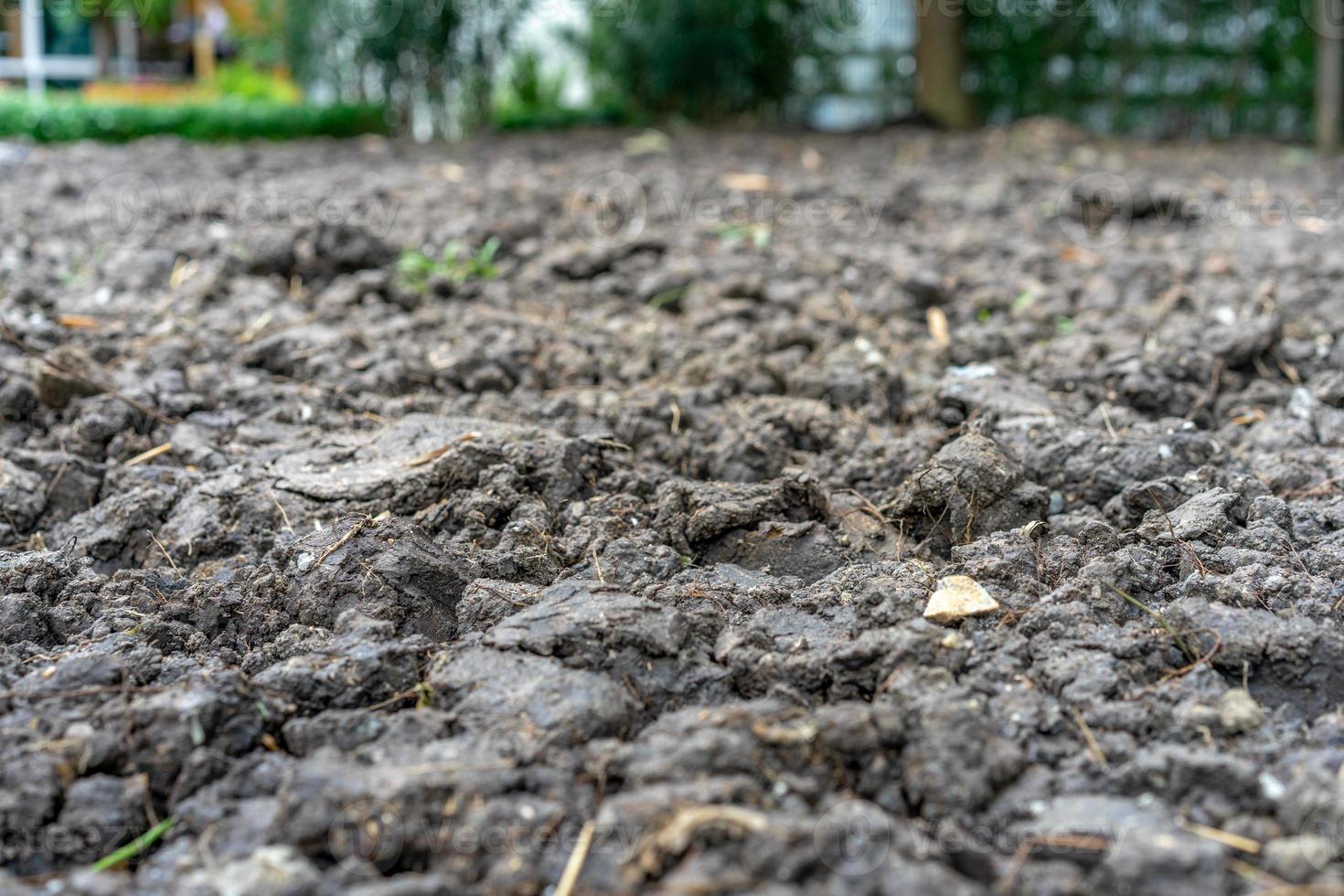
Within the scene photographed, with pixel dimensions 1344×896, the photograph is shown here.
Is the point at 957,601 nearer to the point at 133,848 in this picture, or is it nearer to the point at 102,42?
the point at 133,848

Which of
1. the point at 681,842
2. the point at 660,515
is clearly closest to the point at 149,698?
the point at 681,842

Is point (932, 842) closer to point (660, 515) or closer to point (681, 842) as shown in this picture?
point (681, 842)

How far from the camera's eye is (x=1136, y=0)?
8812mm

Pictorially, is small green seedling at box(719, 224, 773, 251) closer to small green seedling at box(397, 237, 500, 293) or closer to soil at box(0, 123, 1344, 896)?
soil at box(0, 123, 1344, 896)

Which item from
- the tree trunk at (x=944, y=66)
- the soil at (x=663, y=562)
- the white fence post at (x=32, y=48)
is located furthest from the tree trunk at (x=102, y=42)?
the soil at (x=663, y=562)

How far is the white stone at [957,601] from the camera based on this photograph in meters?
1.88

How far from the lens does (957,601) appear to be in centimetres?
191

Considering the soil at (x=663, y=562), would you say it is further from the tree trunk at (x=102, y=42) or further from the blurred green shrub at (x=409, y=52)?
the tree trunk at (x=102, y=42)

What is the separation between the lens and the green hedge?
7.41 m

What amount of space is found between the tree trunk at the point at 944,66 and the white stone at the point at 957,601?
302 inches

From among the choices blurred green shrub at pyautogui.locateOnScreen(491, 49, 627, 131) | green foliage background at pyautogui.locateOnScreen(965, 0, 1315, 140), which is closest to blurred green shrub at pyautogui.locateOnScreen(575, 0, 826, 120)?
blurred green shrub at pyautogui.locateOnScreen(491, 49, 627, 131)

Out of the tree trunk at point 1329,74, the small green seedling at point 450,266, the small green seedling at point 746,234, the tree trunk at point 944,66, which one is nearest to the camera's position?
the small green seedling at point 450,266

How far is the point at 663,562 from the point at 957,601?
50cm

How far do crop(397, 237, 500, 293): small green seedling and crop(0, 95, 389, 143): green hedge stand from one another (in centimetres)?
461
